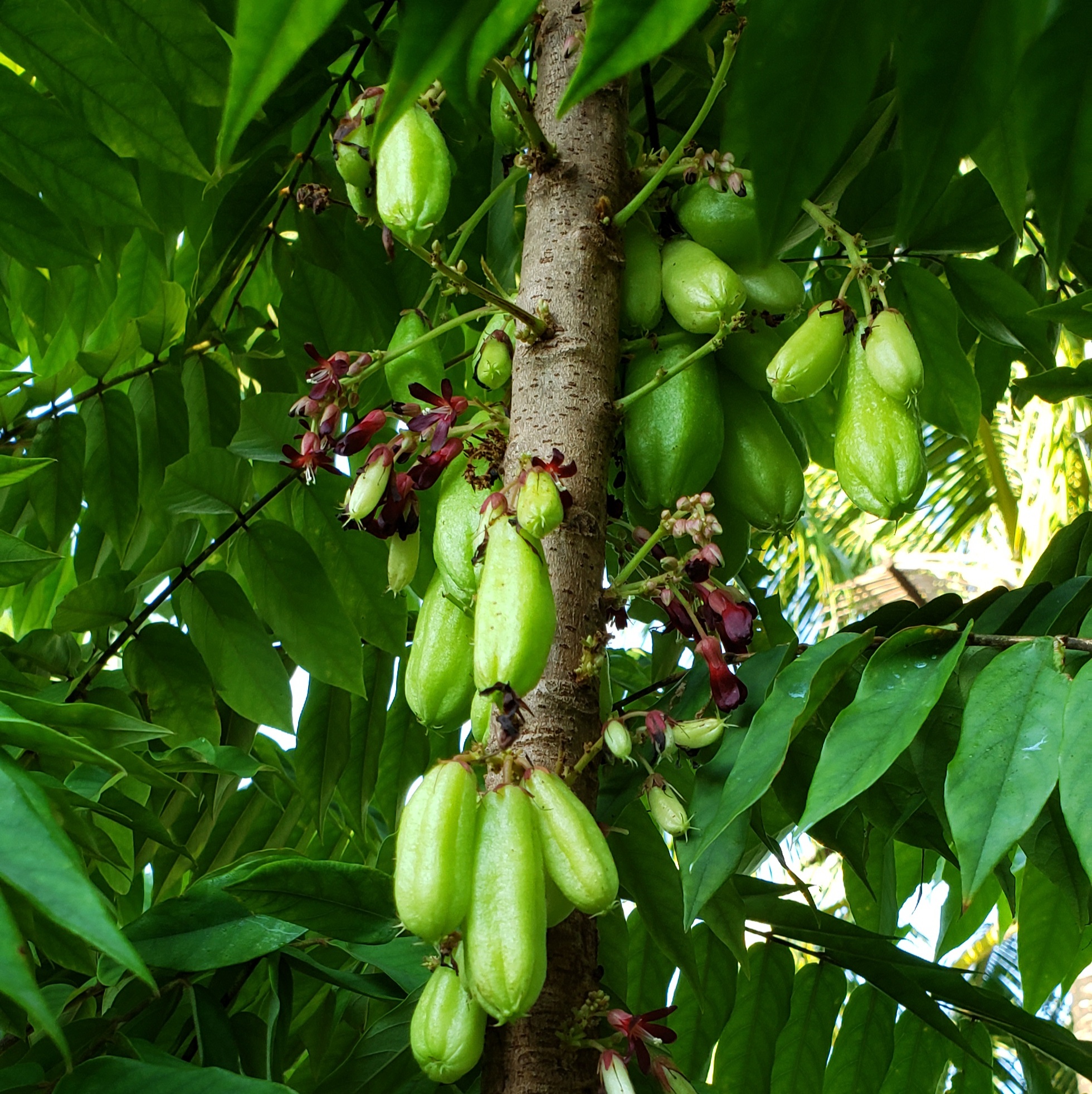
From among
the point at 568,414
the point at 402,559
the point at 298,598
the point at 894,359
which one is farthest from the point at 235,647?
the point at 894,359

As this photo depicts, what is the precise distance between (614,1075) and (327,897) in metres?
0.28

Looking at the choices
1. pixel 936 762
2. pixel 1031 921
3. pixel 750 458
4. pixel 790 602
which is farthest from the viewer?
pixel 790 602

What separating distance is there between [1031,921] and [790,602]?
8005 millimetres

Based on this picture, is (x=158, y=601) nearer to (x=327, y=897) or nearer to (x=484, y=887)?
(x=327, y=897)

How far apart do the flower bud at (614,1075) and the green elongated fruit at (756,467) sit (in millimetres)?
442

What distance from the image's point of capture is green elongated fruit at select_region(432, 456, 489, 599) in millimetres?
838

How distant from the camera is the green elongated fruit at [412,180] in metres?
0.84

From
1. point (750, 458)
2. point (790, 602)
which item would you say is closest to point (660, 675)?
point (750, 458)

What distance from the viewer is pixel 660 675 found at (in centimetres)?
123

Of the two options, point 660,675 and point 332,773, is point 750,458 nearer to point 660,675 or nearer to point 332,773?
point 660,675

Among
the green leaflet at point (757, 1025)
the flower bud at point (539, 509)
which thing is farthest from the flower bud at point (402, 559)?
the green leaflet at point (757, 1025)

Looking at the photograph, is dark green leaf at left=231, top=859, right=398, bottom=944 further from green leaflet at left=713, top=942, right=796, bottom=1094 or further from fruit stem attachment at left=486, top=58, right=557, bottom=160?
fruit stem attachment at left=486, top=58, right=557, bottom=160

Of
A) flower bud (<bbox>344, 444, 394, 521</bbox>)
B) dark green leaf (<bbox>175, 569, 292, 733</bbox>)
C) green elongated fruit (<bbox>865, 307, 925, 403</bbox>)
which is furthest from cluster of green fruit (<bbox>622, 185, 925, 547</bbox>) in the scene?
dark green leaf (<bbox>175, 569, 292, 733</bbox>)

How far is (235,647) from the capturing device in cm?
119
